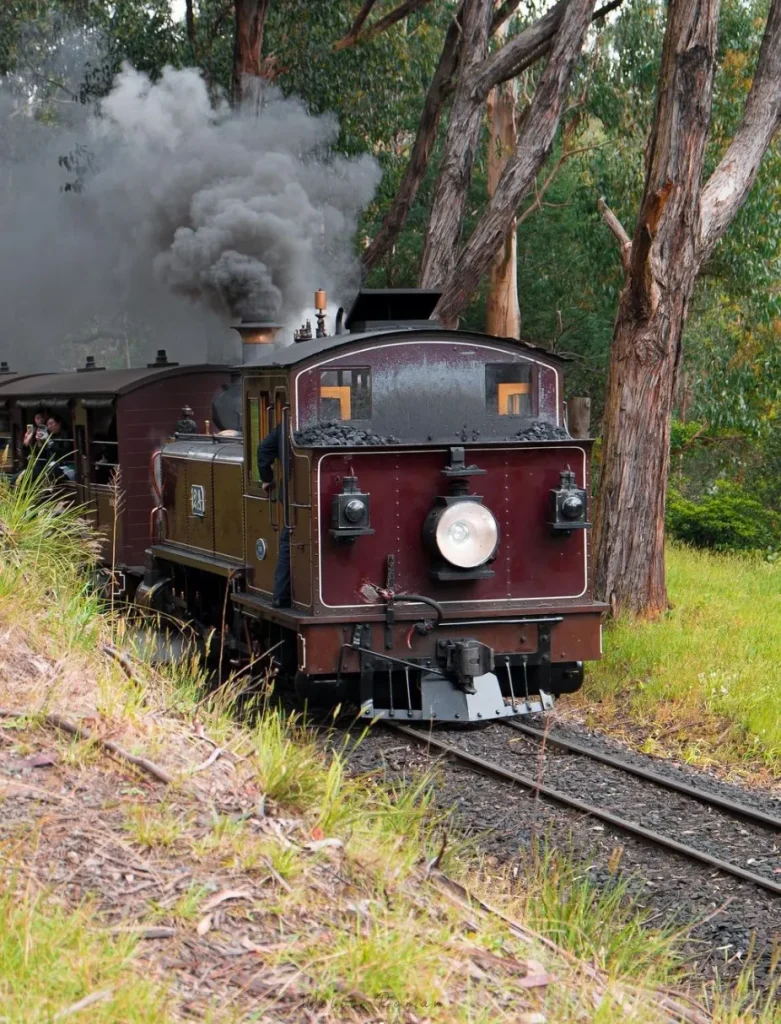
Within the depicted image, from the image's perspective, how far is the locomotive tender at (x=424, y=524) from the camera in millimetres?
8258

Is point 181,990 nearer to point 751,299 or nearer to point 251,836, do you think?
point 251,836

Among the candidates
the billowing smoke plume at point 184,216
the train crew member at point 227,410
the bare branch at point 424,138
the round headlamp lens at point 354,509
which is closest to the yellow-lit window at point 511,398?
the round headlamp lens at point 354,509

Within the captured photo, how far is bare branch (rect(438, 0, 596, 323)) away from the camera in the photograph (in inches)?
540

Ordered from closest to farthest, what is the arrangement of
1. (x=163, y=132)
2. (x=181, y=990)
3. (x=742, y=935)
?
(x=181, y=990), (x=742, y=935), (x=163, y=132)

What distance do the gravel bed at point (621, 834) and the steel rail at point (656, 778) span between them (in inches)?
2.1

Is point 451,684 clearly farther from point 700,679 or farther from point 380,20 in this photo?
point 380,20

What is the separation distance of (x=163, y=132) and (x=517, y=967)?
1719 cm

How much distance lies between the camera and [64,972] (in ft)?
11.2

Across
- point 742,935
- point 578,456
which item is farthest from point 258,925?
point 578,456

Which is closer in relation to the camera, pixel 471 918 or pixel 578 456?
pixel 471 918

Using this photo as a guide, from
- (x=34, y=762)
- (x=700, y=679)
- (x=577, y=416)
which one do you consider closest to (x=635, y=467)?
(x=577, y=416)

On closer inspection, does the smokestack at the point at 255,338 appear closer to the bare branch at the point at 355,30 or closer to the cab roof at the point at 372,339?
the cab roof at the point at 372,339

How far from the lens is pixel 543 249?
77.2ft

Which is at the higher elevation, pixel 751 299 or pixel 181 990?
pixel 751 299
